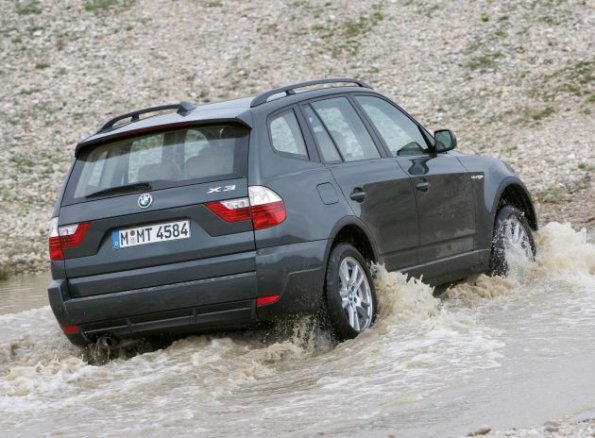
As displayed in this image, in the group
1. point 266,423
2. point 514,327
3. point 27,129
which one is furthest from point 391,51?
point 266,423

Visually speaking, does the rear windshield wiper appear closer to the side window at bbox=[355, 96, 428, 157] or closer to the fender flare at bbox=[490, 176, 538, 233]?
the side window at bbox=[355, 96, 428, 157]

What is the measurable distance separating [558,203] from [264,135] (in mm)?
9598

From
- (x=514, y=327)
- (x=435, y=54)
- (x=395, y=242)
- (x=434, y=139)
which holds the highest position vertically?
(x=435, y=54)

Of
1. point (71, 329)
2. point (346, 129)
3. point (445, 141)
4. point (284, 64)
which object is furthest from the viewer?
point (284, 64)

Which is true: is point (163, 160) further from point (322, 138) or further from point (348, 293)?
point (348, 293)

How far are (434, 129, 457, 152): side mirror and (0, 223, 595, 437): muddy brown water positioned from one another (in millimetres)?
1146

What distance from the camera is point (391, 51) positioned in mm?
25953

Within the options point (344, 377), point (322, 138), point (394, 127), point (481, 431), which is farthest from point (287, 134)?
point (481, 431)

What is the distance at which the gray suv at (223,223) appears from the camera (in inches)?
272

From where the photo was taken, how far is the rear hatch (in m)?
6.91

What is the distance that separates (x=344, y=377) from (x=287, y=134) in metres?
1.83

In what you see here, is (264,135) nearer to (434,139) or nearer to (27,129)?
(434,139)

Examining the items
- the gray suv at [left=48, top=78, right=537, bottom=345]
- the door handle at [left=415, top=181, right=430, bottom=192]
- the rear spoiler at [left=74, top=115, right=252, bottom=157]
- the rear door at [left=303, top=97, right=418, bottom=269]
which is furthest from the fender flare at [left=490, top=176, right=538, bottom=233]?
the rear spoiler at [left=74, top=115, right=252, bottom=157]

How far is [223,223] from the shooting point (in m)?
6.90
